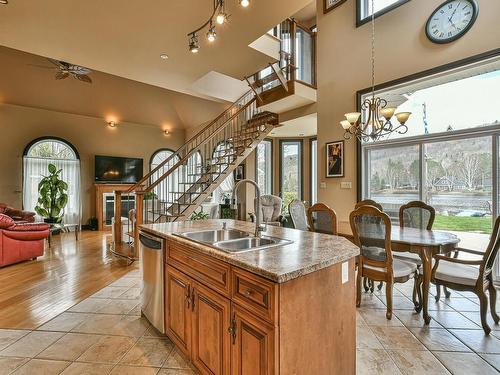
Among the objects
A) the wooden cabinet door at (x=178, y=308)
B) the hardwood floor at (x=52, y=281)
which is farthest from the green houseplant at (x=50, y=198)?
the wooden cabinet door at (x=178, y=308)

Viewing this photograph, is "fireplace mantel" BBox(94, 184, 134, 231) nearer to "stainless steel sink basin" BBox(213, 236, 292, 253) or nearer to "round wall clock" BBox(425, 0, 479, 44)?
"stainless steel sink basin" BBox(213, 236, 292, 253)

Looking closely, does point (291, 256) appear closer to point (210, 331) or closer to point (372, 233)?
point (210, 331)

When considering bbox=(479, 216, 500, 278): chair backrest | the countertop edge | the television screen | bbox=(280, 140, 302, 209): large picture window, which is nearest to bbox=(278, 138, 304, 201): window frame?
bbox=(280, 140, 302, 209): large picture window

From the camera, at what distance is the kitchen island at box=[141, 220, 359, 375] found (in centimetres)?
120

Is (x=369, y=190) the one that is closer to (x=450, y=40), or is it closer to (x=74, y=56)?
(x=450, y=40)

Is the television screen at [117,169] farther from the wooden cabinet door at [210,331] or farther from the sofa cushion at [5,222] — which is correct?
the wooden cabinet door at [210,331]

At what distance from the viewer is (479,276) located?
87.4 inches

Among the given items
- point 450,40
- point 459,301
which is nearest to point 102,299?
point 459,301

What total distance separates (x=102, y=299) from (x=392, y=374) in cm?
294

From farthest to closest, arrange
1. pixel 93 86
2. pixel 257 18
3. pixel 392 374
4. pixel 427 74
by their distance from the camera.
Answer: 1. pixel 93 86
2. pixel 427 74
3. pixel 257 18
4. pixel 392 374

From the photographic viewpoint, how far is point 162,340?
87.5 inches

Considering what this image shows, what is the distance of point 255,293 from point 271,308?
0.12m

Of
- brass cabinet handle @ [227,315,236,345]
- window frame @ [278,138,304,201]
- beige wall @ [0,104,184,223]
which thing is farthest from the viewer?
window frame @ [278,138,304,201]

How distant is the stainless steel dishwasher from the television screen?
6616 mm
